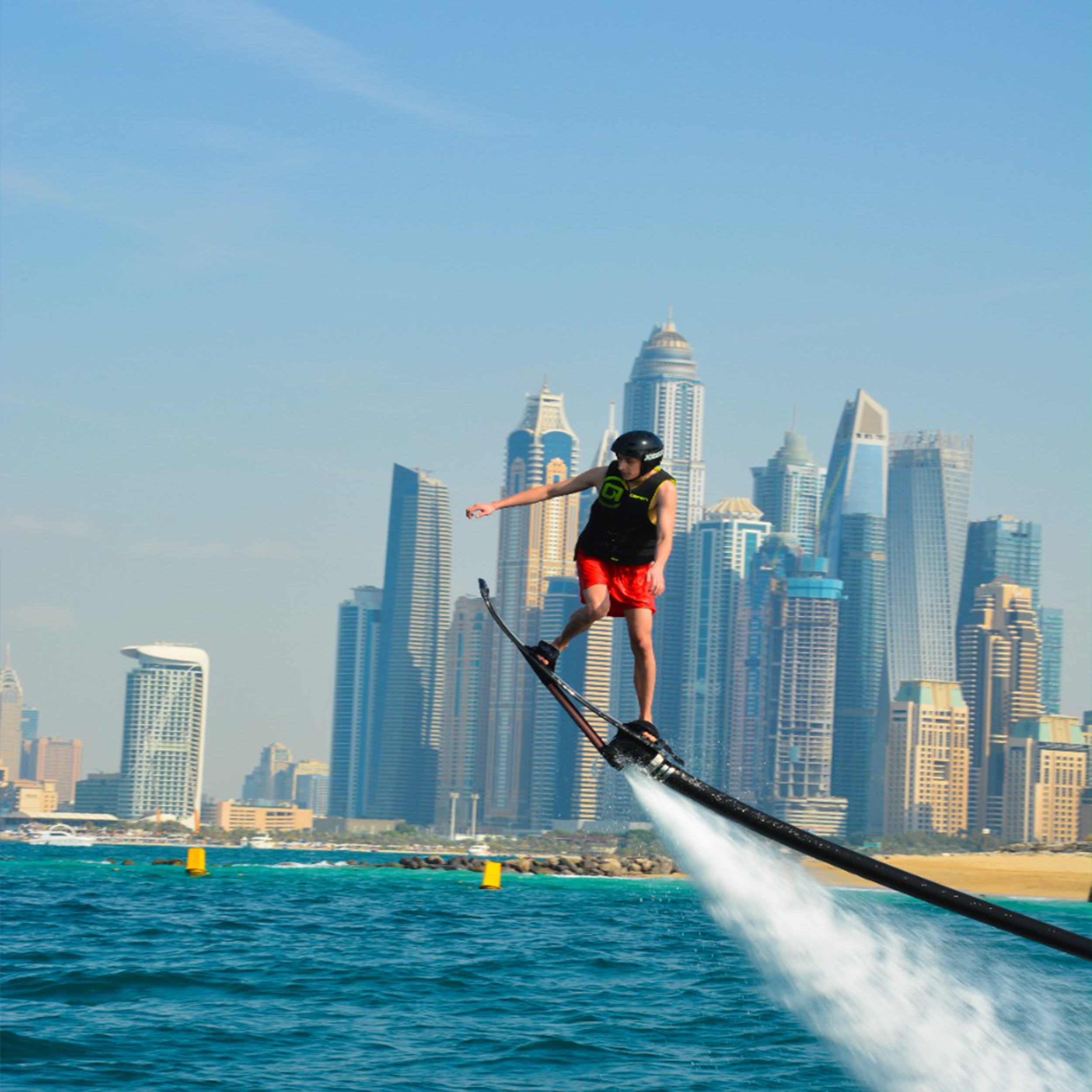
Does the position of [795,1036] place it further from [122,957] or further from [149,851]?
[149,851]

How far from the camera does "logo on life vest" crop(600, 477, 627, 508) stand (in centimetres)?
1101

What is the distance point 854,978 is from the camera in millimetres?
13062

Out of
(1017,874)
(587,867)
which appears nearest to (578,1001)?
(587,867)

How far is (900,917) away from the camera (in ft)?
44.1

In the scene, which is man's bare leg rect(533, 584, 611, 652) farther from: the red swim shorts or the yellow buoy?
the yellow buoy

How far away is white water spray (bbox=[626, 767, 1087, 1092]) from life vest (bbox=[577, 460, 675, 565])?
151 cm

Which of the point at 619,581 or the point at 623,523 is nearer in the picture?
the point at 623,523

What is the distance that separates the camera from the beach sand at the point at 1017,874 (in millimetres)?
136625

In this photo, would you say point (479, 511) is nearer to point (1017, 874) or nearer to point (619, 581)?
point (619, 581)

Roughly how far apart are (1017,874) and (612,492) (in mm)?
151484

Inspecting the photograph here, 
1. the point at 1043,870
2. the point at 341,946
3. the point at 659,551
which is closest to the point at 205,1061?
the point at 659,551

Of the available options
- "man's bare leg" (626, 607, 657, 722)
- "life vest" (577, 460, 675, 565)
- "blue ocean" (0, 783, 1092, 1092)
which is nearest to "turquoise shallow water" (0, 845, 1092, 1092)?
"blue ocean" (0, 783, 1092, 1092)

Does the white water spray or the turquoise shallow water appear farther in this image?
the turquoise shallow water

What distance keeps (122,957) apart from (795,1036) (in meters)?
10.8
